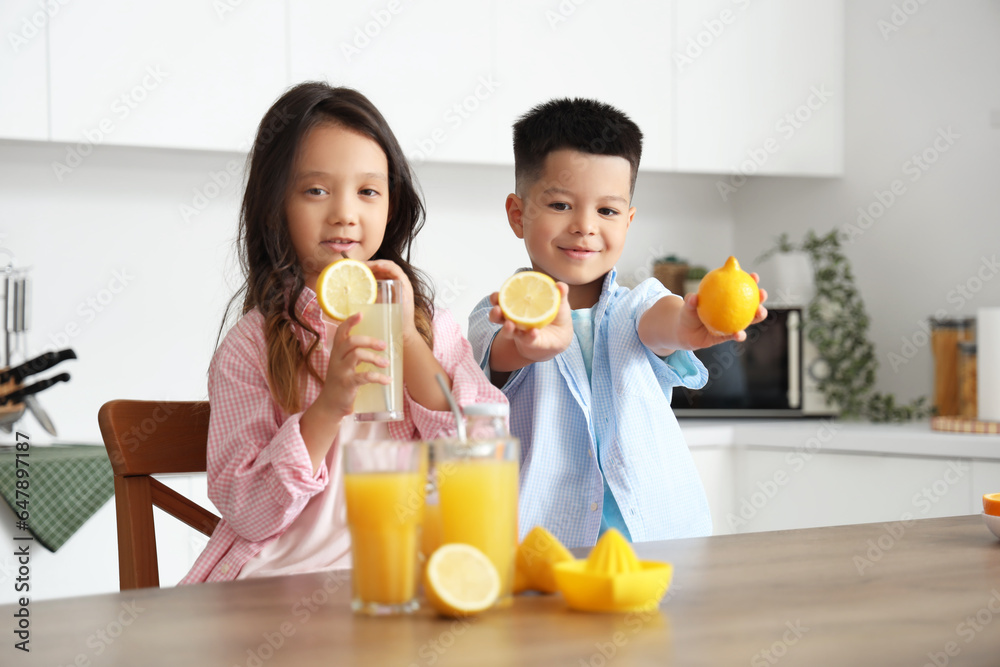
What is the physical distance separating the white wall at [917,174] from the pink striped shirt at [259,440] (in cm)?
198

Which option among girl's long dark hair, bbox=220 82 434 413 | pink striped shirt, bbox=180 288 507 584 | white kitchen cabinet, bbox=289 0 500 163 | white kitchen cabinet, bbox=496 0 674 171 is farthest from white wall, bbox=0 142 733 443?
pink striped shirt, bbox=180 288 507 584

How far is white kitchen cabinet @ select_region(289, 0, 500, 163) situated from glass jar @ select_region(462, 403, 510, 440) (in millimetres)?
2034

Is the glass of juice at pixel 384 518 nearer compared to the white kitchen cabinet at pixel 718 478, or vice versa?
the glass of juice at pixel 384 518

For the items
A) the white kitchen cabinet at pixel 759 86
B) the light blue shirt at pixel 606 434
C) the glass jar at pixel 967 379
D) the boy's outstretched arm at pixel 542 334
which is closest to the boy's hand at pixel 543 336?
the boy's outstretched arm at pixel 542 334

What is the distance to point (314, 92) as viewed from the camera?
4.51 ft

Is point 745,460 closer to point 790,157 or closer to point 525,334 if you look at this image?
point 790,157

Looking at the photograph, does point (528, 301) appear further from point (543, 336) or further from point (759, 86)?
point (759, 86)

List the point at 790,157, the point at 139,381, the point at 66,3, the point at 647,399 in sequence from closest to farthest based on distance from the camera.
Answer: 1. the point at 647,399
2. the point at 66,3
3. the point at 139,381
4. the point at 790,157

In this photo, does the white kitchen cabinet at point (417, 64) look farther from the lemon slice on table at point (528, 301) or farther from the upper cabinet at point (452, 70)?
the lemon slice on table at point (528, 301)

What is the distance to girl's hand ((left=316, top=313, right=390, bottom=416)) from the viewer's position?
95 centimetres

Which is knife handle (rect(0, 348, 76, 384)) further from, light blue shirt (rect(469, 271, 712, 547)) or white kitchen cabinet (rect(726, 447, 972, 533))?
white kitchen cabinet (rect(726, 447, 972, 533))

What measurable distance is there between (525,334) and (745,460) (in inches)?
70.3

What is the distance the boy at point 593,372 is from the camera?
1.42 m

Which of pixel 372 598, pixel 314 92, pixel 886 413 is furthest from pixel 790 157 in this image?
pixel 372 598
